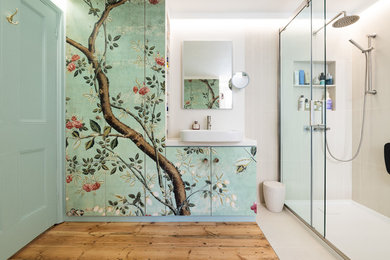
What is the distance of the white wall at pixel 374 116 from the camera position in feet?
5.57

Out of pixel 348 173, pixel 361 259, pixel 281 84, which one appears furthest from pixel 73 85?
pixel 348 173

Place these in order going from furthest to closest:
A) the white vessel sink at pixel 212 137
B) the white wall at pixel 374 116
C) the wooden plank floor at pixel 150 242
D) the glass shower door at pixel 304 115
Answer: the white vessel sink at pixel 212 137
the glass shower door at pixel 304 115
the white wall at pixel 374 116
the wooden plank floor at pixel 150 242

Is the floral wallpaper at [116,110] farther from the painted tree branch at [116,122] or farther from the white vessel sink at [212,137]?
the white vessel sink at [212,137]

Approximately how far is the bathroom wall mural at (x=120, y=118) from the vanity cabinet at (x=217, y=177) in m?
0.02

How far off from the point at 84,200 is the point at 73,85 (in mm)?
1145

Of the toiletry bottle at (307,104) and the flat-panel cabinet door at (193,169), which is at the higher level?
the toiletry bottle at (307,104)

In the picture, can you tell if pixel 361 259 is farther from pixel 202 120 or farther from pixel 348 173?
pixel 202 120

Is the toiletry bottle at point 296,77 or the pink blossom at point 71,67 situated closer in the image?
the pink blossom at point 71,67

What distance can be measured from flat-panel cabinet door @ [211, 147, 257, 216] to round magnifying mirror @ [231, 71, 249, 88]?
2.86ft

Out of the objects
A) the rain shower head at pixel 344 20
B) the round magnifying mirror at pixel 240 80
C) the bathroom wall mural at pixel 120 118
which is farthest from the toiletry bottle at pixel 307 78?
the bathroom wall mural at pixel 120 118

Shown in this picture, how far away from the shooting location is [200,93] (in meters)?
2.50

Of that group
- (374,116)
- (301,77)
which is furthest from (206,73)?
(374,116)

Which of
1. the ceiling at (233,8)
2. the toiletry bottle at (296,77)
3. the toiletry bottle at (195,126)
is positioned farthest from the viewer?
the toiletry bottle at (195,126)

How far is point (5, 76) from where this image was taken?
1435 millimetres
